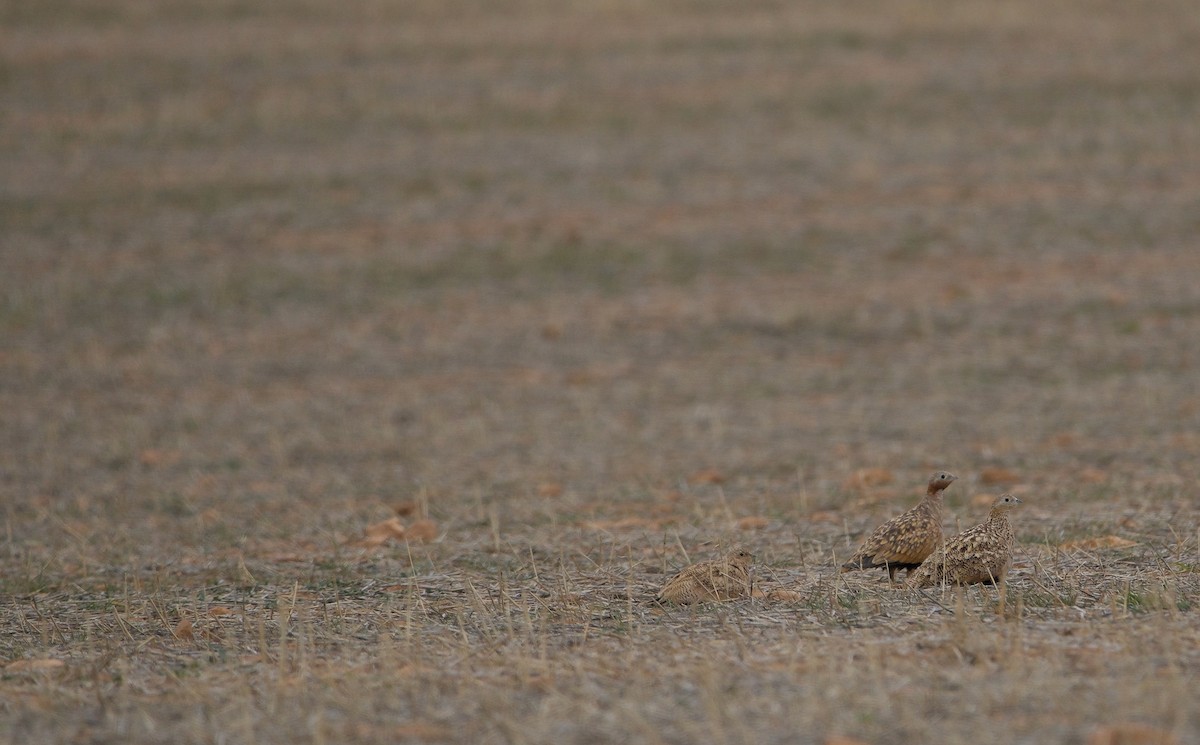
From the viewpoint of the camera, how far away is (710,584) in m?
6.19

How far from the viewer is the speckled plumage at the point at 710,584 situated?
616cm

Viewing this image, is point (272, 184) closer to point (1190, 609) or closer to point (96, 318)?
point (96, 318)

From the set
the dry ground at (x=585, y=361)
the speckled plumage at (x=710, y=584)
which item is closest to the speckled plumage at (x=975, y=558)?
the dry ground at (x=585, y=361)

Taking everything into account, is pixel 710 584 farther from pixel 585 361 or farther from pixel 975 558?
pixel 585 361

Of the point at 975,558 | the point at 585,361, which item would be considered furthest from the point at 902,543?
the point at 585,361

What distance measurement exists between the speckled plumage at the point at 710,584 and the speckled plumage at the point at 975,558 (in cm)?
79

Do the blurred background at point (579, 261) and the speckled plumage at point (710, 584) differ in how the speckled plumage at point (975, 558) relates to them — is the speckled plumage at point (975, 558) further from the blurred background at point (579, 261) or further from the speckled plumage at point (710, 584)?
the blurred background at point (579, 261)

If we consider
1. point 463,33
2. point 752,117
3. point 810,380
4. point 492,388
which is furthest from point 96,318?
point 463,33

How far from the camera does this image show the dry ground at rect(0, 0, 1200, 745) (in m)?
5.22

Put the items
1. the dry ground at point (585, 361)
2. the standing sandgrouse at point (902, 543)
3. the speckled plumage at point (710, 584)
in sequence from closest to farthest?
the dry ground at point (585, 361) → the speckled plumage at point (710, 584) → the standing sandgrouse at point (902, 543)

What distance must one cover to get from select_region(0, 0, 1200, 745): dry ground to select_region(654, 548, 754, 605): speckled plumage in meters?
0.10

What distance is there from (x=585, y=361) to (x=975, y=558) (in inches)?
354

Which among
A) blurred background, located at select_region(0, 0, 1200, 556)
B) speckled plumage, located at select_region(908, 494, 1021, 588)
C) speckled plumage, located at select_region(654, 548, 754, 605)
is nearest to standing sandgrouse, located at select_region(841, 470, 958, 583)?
speckled plumage, located at select_region(908, 494, 1021, 588)

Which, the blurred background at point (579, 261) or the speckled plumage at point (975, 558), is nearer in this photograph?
the speckled plumage at point (975, 558)
